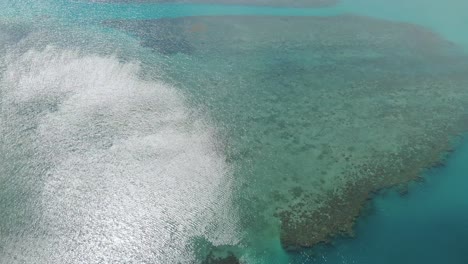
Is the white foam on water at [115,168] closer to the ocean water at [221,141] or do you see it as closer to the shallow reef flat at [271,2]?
the ocean water at [221,141]

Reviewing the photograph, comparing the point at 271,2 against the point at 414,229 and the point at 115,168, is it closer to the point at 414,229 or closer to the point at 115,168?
the point at 115,168

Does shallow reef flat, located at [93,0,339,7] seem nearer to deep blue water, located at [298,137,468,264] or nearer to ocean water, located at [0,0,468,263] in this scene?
ocean water, located at [0,0,468,263]

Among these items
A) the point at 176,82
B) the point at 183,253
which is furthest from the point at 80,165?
the point at 176,82

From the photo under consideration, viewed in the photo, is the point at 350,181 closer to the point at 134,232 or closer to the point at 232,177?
the point at 232,177

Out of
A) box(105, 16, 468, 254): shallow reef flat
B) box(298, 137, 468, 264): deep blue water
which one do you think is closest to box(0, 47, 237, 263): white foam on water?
box(105, 16, 468, 254): shallow reef flat

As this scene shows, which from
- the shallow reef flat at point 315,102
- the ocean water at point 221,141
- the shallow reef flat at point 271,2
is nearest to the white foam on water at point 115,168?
the ocean water at point 221,141
